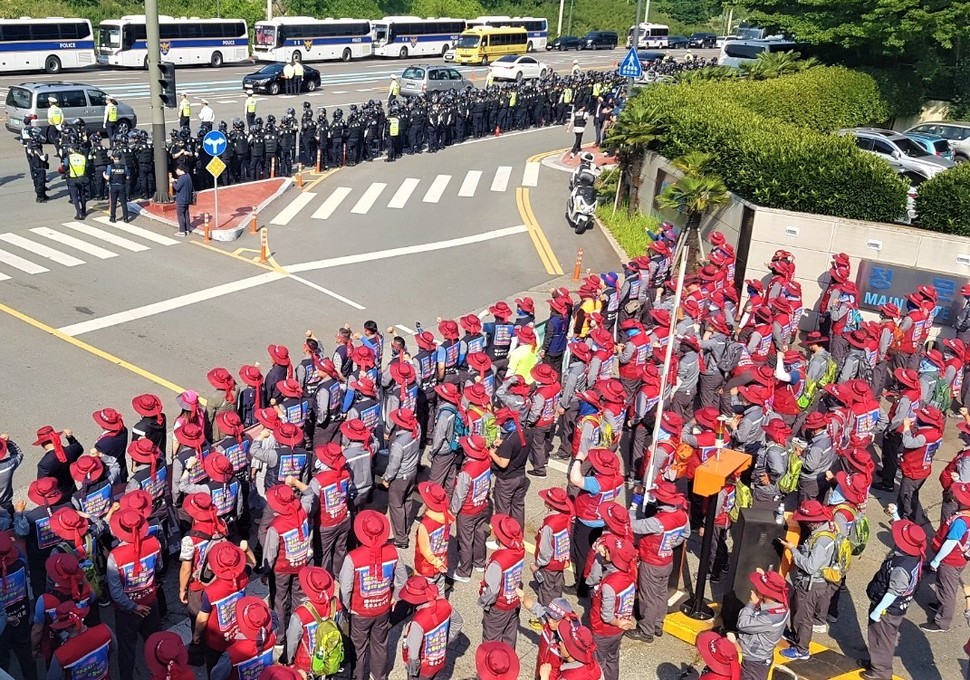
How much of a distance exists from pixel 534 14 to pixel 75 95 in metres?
59.2

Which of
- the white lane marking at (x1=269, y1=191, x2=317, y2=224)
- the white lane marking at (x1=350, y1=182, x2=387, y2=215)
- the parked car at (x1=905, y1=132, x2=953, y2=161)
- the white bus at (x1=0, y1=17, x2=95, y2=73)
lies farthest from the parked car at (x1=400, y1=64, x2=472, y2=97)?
the parked car at (x1=905, y1=132, x2=953, y2=161)

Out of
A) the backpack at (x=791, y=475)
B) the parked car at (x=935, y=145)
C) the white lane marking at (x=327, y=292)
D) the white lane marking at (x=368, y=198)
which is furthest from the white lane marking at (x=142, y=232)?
the parked car at (x=935, y=145)

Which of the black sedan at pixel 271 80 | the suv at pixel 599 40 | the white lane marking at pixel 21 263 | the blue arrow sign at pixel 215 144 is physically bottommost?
the white lane marking at pixel 21 263

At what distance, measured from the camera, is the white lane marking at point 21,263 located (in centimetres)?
1890

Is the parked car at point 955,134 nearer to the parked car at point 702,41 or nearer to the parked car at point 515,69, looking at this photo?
the parked car at point 515,69

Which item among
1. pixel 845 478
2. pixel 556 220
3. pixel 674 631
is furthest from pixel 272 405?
pixel 556 220

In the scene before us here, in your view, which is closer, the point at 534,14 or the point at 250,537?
the point at 250,537

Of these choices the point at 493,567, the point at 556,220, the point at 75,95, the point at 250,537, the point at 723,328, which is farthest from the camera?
the point at 75,95

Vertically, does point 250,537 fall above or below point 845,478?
below

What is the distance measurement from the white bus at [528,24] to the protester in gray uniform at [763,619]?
60443mm

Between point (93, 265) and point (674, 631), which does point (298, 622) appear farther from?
point (93, 265)

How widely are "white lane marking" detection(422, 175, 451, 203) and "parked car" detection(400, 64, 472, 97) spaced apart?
12540mm

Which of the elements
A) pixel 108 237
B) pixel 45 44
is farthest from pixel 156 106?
pixel 45 44

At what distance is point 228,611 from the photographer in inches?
292
